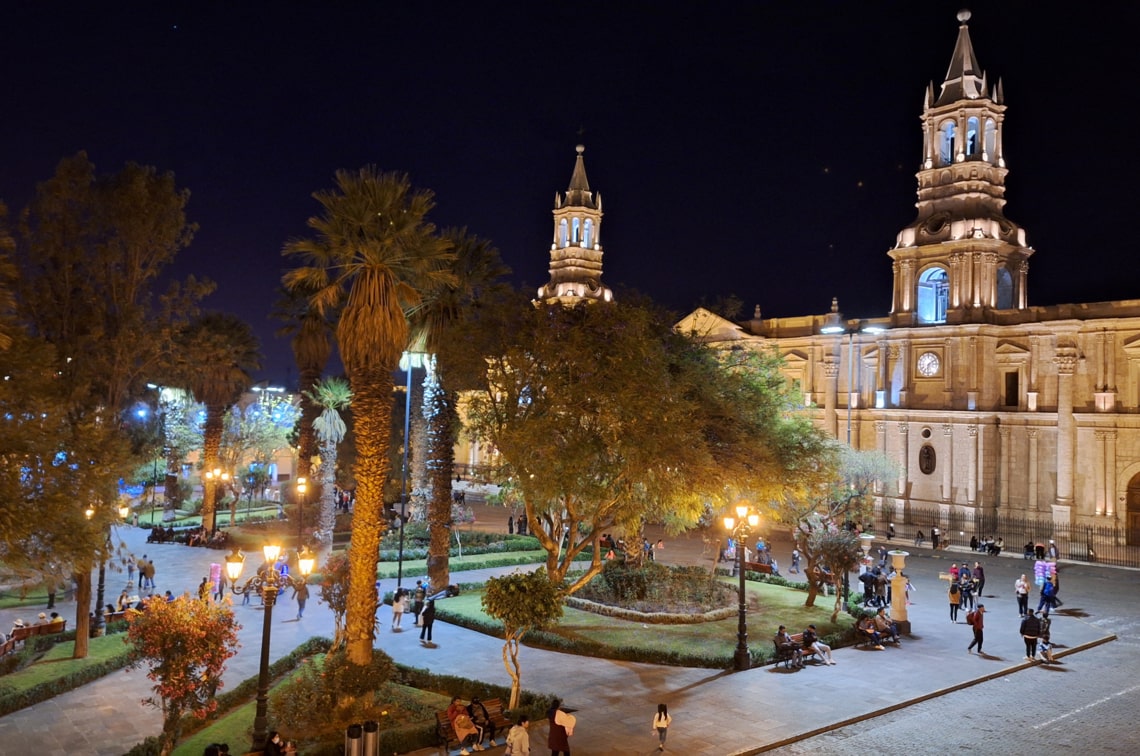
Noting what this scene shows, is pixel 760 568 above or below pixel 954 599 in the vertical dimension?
below

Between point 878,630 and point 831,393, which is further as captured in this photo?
point 831,393

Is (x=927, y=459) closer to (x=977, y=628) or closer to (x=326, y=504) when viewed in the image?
(x=977, y=628)

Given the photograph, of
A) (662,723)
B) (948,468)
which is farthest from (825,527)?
(948,468)

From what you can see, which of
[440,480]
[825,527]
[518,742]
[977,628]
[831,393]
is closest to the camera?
[518,742]

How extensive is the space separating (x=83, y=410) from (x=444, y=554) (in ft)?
36.4

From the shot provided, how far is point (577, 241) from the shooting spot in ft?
205

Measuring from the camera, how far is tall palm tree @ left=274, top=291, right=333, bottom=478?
29.1 m

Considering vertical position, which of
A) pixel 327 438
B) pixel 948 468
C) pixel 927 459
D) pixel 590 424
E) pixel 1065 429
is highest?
pixel 1065 429

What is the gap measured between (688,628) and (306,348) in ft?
57.3

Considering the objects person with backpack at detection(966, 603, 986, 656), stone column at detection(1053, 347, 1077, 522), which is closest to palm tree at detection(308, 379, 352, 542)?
person with backpack at detection(966, 603, 986, 656)

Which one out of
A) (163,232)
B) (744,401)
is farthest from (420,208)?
(744,401)

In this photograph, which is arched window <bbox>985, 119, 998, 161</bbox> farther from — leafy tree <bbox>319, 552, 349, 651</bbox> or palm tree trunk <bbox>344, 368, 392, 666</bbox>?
leafy tree <bbox>319, 552, 349, 651</bbox>

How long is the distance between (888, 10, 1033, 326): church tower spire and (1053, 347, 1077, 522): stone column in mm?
4571

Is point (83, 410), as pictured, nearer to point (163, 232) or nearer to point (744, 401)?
point (163, 232)
